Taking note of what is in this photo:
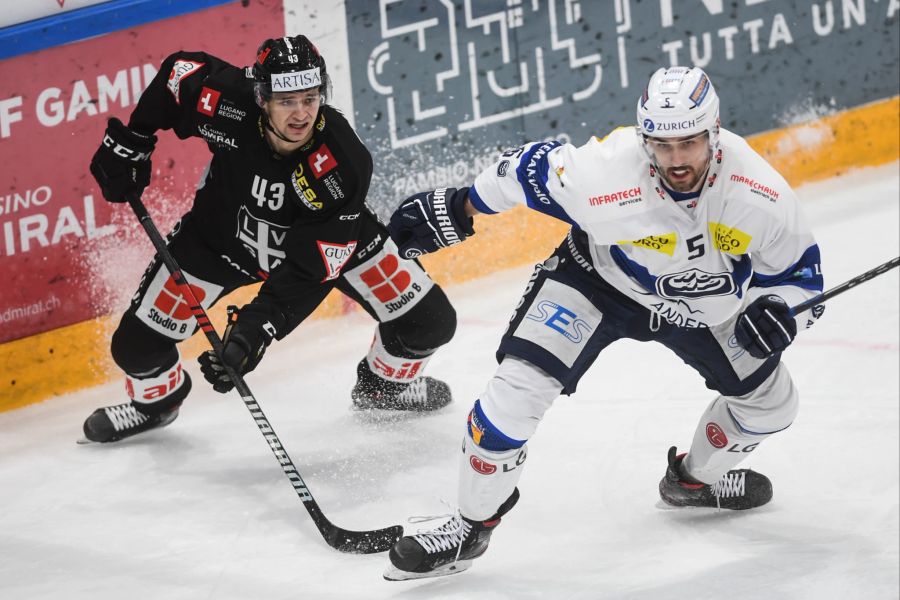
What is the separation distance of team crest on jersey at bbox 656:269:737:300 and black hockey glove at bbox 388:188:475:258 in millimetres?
489

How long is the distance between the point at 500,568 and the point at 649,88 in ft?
4.24

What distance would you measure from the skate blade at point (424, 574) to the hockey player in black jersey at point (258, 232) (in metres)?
0.69

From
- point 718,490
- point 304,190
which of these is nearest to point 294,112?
point 304,190

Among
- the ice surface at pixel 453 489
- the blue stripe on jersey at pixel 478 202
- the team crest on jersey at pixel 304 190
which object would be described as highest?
the blue stripe on jersey at pixel 478 202

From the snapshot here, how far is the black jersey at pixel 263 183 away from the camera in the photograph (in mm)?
3658

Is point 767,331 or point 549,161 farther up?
point 549,161

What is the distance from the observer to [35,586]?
344 cm

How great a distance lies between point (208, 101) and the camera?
378 cm

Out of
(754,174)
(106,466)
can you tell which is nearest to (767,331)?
(754,174)

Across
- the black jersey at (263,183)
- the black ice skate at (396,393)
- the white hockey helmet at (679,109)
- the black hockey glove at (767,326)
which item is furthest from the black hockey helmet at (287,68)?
the black hockey glove at (767,326)

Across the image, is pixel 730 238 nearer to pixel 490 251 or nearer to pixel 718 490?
pixel 718 490

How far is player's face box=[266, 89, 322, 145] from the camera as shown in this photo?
139 inches

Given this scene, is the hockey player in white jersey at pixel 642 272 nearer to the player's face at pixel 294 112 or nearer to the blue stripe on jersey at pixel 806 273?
the blue stripe on jersey at pixel 806 273

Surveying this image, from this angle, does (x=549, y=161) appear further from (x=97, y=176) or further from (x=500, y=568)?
(x=97, y=176)
